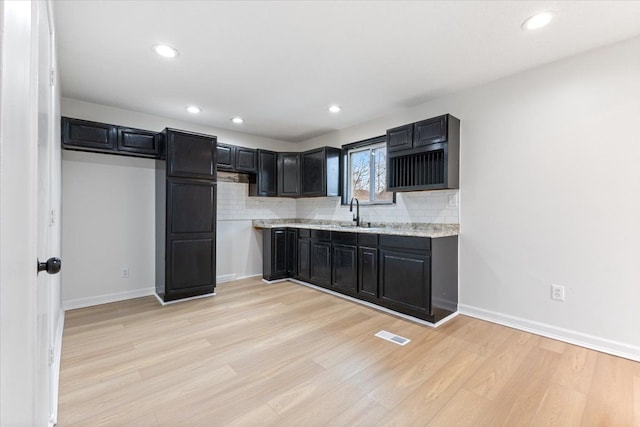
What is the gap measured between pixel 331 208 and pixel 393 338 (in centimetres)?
262

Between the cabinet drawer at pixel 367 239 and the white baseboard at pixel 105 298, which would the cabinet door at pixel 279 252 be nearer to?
the cabinet drawer at pixel 367 239

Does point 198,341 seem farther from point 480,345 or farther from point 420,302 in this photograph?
point 480,345

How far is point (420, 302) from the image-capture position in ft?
9.70

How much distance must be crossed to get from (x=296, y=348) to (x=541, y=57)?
3.25 metres

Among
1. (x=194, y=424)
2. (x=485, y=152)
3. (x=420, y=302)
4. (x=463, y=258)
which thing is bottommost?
A: (x=194, y=424)

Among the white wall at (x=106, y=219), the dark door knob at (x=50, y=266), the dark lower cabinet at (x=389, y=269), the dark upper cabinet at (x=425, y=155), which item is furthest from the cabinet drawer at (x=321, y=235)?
the dark door knob at (x=50, y=266)

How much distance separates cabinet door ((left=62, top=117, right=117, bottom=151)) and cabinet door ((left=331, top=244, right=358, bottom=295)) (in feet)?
9.86

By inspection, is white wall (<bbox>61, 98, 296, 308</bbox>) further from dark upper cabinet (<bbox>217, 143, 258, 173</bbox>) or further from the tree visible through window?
the tree visible through window

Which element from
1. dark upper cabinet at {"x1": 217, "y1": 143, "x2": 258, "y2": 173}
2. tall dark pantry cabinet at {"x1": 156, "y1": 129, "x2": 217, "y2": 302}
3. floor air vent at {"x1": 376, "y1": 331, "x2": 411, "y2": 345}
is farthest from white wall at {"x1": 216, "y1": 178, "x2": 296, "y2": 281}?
floor air vent at {"x1": 376, "y1": 331, "x2": 411, "y2": 345}

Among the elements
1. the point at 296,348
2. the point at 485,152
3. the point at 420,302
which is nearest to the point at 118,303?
the point at 296,348

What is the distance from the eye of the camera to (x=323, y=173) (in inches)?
184

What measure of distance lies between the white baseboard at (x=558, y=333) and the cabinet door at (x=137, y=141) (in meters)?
4.14

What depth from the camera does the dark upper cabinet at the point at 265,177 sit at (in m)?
4.81

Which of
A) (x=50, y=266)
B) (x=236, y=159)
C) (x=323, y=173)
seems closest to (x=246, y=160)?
(x=236, y=159)
